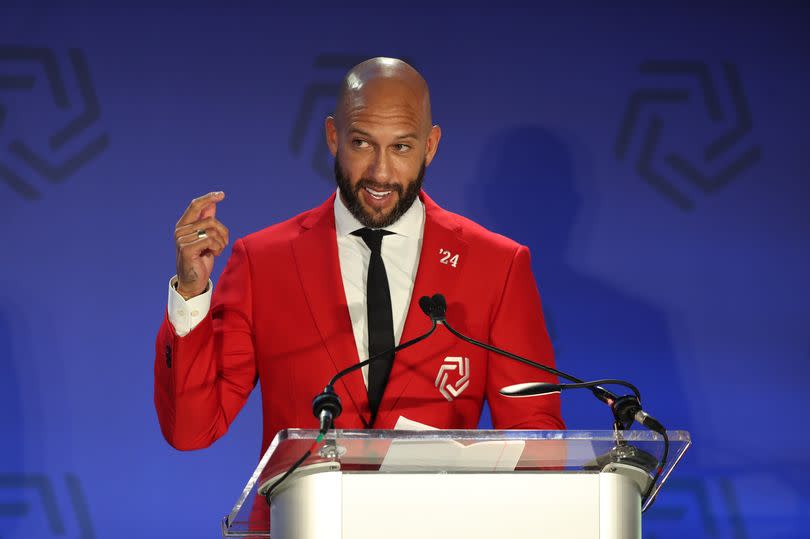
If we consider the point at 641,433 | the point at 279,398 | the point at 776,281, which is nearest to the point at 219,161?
the point at 279,398

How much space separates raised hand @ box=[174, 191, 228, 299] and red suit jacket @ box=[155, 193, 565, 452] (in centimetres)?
24

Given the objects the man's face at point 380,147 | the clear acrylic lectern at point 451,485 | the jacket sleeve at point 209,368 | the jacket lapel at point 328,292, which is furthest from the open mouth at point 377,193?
the clear acrylic lectern at point 451,485

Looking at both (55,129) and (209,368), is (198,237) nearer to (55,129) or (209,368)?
(209,368)

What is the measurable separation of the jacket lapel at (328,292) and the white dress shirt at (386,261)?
0.08 feet

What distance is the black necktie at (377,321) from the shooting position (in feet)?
7.85

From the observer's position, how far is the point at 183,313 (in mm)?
2107

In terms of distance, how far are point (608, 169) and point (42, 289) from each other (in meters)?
1.68

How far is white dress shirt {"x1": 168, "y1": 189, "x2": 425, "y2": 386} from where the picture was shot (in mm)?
2471

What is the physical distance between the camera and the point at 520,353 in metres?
2.49

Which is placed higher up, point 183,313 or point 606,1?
point 606,1

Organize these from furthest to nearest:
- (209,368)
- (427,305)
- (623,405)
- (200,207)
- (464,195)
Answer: (464,195)
(209,368)
(200,207)
(427,305)
(623,405)

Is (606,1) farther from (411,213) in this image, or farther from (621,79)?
(411,213)

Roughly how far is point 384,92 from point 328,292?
0.43 metres

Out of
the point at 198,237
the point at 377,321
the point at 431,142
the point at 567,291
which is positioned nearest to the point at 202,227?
the point at 198,237
